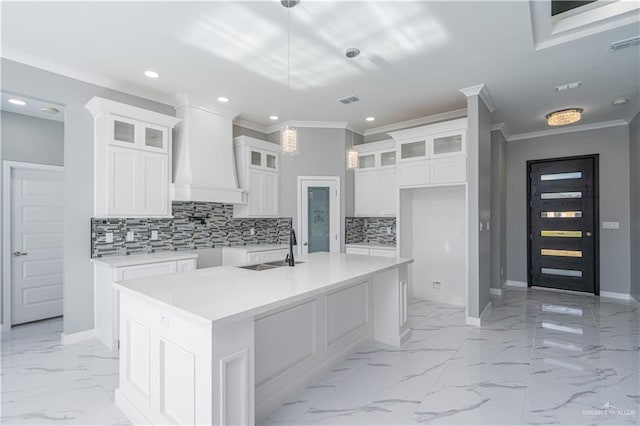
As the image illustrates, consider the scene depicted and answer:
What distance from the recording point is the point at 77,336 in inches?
132

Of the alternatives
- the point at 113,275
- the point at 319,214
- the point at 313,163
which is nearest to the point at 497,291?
the point at 319,214

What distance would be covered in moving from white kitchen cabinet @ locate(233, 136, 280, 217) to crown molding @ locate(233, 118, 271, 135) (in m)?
0.37

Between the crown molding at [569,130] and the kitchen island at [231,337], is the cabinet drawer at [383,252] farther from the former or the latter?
the crown molding at [569,130]

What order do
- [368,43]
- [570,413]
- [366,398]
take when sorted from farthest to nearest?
[368,43], [366,398], [570,413]

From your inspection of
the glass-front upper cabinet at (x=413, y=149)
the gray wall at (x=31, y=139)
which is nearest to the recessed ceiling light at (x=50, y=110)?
the gray wall at (x=31, y=139)

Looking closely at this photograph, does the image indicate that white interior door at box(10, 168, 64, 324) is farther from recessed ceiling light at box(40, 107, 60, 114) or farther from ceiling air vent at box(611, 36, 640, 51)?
ceiling air vent at box(611, 36, 640, 51)

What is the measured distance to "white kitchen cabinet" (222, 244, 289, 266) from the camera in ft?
15.1

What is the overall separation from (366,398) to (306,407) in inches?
17.6

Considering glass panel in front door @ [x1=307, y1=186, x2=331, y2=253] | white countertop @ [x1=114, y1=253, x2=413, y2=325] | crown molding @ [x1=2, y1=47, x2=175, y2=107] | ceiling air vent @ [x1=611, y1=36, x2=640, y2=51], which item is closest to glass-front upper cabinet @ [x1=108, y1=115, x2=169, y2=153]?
crown molding @ [x1=2, y1=47, x2=175, y2=107]

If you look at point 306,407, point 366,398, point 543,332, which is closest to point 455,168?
point 543,332

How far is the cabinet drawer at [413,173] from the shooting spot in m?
4.47

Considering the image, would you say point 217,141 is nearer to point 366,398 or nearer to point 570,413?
point 366,398

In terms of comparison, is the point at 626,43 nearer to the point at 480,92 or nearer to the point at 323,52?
the point at 480,92

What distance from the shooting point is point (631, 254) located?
4.99 metres
